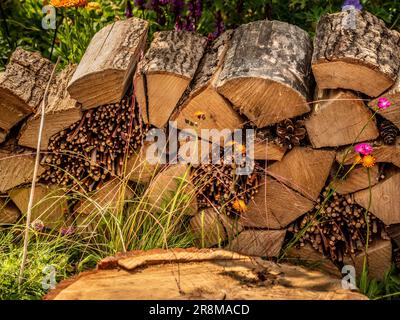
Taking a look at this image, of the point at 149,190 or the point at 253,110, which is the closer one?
the point at 253,110

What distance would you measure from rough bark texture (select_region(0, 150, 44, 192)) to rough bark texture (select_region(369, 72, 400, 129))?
1656 millimetres

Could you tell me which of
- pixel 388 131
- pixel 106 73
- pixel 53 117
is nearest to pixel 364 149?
pixel 388 131

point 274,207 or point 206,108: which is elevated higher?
point 206,108

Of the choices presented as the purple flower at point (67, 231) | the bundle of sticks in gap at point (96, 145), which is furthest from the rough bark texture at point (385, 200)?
the purple flower at point (67, 231)

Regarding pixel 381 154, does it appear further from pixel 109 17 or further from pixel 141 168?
pixel 109 17

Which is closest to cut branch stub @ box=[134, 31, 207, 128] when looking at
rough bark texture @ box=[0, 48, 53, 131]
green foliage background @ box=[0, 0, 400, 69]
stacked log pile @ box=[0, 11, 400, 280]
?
stacked log pile @ box=[0, 11, 400, 280]

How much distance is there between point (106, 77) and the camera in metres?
3.12

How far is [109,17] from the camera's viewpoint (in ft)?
15.2

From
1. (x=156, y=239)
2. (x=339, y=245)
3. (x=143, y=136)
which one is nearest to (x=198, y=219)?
(x=156, y=239)

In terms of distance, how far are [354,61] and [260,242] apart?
3.36 feet

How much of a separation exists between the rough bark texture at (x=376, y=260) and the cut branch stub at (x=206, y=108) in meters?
0.92

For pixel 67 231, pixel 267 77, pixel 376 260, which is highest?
pixel 267 77

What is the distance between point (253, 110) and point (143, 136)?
552 millimetres

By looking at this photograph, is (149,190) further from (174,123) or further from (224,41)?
(224,41)
